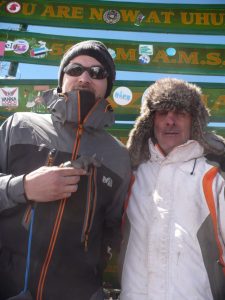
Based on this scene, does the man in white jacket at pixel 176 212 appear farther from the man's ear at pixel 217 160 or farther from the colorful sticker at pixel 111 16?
the colorful sticker at pixel 111 16

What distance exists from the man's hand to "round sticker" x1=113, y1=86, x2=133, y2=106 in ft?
10.9

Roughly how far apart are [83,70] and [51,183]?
3.90 feet

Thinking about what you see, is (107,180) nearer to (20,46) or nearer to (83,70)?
(83,70)

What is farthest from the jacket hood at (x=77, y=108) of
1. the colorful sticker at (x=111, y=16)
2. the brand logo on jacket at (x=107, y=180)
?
the colorful sticker at (x=111, y=16)

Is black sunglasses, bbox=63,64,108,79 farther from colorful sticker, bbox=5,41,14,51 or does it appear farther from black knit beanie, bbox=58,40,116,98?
colorful sticker, bbox=5,41,14,51

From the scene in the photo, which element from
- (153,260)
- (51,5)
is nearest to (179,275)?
(153,260)

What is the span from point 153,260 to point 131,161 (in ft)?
3.20

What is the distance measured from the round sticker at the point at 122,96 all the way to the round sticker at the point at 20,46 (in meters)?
1.66

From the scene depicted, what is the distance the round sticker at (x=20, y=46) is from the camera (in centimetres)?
595

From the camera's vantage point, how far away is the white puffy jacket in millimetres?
2803

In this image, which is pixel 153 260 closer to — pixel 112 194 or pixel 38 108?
pixel 112 194

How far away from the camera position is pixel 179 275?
2793 mm

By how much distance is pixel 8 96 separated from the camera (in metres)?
5.64

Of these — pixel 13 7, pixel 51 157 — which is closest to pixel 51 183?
pixel 51 157
